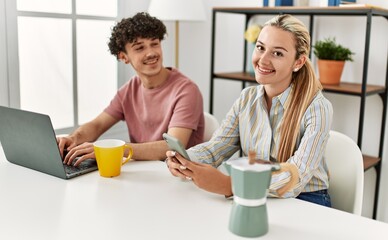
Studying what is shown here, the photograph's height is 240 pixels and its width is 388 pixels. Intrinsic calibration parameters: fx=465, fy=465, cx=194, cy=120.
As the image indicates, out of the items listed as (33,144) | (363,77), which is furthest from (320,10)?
→ (33,144)

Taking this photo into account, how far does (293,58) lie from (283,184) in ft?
1.44

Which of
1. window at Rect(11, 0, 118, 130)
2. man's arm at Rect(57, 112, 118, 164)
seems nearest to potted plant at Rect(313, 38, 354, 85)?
man's arm at Rect(57, 112, 118, 164)

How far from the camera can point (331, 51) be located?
2.39 metres

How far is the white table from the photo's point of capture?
102cm

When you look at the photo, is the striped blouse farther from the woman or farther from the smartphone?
the smartphone

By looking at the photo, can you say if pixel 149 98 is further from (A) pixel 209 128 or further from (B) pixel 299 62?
(B) pixel 299 62

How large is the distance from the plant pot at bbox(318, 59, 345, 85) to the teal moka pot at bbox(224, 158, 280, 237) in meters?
1.51

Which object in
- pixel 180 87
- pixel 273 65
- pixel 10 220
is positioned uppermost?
pixel 273 65

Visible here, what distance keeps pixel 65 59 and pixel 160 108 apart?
903mm

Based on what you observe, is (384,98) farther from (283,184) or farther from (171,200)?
(171,200)

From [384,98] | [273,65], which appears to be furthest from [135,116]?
[384,98]

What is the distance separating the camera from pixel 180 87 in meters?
1.92

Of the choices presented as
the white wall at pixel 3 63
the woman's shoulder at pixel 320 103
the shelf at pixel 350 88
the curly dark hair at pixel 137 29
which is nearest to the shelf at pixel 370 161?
the shelf at pixel 350 88

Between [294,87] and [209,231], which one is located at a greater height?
[294,87]
